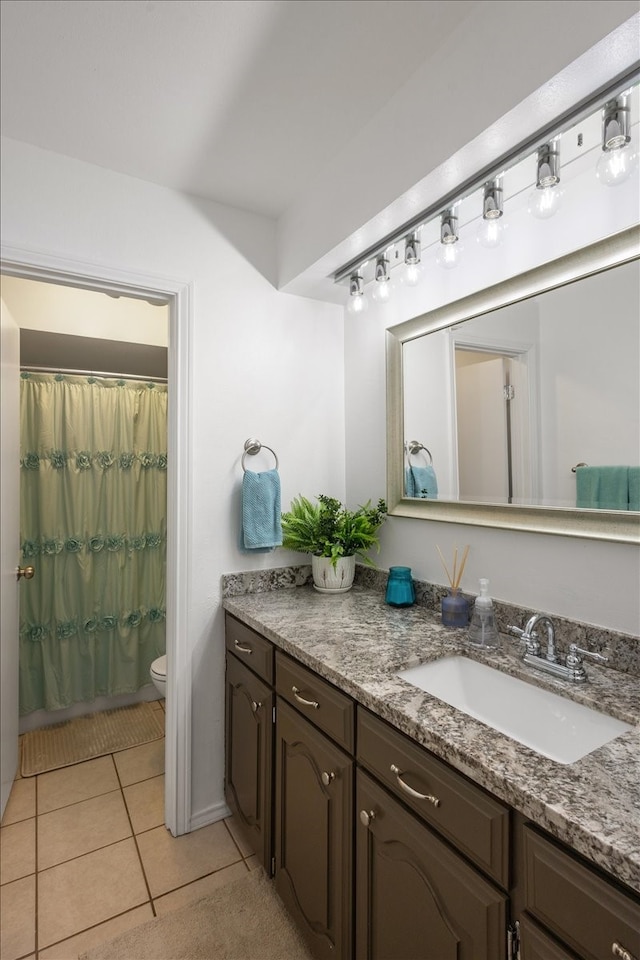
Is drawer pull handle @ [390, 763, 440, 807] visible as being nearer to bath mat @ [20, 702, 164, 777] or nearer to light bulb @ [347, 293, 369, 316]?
light bulb @ [347, 293, 369, 316]

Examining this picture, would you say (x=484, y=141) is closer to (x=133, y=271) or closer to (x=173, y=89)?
(x=173, y=89)

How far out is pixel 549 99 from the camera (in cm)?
105

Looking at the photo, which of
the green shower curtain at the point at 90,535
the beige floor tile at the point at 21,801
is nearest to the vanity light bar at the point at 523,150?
the green shower curtain at the point at 90,535

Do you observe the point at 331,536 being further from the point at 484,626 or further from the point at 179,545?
the point at 484,626

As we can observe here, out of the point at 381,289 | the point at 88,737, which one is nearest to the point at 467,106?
the point at 381,289

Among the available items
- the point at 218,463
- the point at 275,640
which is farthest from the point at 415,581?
the point at 218,463

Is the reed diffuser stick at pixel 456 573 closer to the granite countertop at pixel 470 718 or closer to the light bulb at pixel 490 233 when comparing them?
the granite countertop at pixel 470 718

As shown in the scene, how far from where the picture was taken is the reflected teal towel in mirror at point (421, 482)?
1828 mm

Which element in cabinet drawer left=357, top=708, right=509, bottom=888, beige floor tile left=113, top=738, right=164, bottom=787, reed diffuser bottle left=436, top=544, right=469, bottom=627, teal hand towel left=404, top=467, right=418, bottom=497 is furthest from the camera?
beige floor tile left=113, top=738, right=164, bottom=787

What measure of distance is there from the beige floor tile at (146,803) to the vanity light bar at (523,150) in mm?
2328

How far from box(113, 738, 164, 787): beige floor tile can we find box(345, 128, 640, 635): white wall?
1.46 meters

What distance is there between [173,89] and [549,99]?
1.01m

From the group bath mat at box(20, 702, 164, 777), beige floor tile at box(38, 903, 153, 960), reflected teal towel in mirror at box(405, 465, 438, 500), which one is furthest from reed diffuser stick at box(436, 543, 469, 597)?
bath mat at box(20, 702, 164, 777)

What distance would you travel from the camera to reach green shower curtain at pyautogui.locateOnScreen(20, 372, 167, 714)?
269 cm
